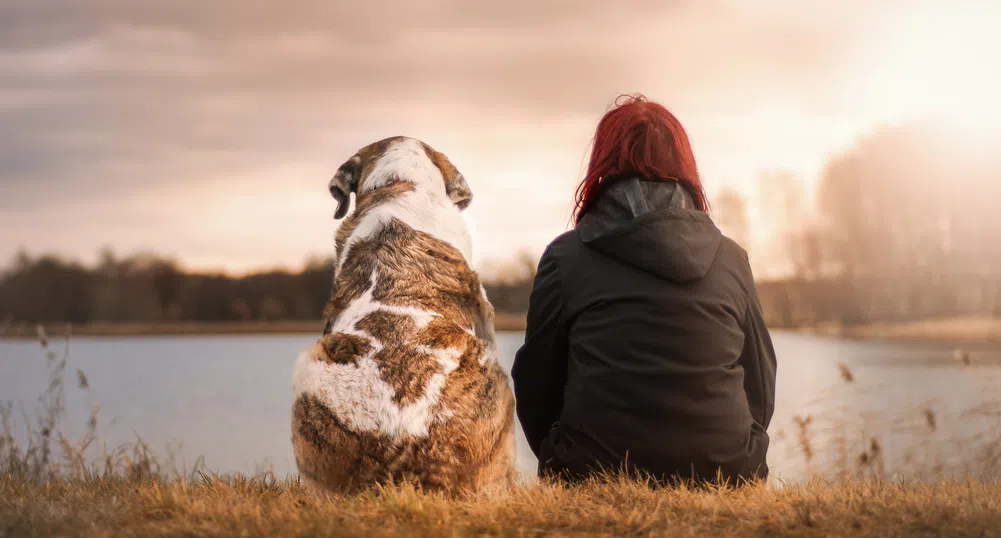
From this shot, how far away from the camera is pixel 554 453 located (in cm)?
423

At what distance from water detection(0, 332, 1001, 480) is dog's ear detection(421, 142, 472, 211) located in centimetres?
98

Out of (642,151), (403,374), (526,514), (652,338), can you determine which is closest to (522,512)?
(526,514)

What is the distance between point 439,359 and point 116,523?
1726 millimetres

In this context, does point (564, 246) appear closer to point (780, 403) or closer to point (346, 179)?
point (346, 179)

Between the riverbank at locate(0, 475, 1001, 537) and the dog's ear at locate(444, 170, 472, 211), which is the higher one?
the dog's ear at locate(444, 170, 472, 211)

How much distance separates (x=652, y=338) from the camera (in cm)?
383

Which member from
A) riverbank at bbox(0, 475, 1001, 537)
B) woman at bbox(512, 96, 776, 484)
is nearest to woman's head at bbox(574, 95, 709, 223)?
woman at bbox(512, 96, 776, 484)

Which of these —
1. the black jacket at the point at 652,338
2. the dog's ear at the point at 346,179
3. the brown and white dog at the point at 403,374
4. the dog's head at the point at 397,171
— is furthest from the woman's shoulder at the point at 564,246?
the dog's ear at the point at 346,179

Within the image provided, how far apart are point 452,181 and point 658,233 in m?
1.68

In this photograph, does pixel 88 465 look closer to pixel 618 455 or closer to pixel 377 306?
pixel 377 306

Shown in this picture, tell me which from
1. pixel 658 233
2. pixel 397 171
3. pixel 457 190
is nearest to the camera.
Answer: pixel 658 233

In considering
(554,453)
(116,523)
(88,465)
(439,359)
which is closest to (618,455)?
(554,453)

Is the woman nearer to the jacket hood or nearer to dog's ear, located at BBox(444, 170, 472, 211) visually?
the jacket hood

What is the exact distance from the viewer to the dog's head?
189 inches
